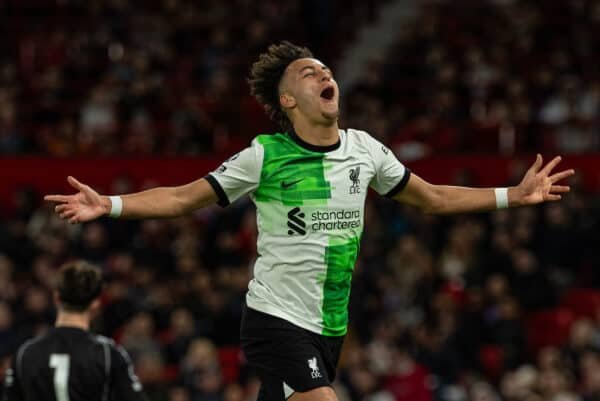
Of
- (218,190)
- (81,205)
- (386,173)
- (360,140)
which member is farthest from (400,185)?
(81,205)

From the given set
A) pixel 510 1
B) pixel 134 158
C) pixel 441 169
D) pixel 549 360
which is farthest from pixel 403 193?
pixel 510 1

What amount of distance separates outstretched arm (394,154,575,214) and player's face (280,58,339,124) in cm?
61

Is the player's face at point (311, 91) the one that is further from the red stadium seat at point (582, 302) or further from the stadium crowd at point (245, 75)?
the stadium crowd at point (245, 75)

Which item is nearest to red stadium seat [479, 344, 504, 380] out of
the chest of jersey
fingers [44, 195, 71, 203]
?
the chest of jersey

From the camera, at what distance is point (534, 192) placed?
6754 mm

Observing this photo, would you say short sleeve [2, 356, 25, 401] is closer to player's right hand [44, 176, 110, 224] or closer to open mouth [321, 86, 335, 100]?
player's right hand [44, 176, 110, 224]

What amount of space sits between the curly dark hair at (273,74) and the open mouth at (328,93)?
297mm

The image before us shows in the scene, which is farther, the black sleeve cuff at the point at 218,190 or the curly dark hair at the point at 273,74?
the curly dark hair at the point at 273,74

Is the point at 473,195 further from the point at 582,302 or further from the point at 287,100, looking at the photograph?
the point at 582,302

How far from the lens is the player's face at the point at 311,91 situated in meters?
6.45

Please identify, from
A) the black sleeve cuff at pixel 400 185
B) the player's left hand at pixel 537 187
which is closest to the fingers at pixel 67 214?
the black sleeve cuff at pixel 400 185

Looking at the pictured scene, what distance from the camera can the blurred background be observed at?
42.3 ft

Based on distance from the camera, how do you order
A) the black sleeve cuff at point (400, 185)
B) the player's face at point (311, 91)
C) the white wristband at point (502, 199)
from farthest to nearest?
the white wristband at point (502, 199)
the black sleeve cuff at point (400, 185)
the player's face at point (311, 91)

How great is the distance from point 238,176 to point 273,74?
2.35 feet
